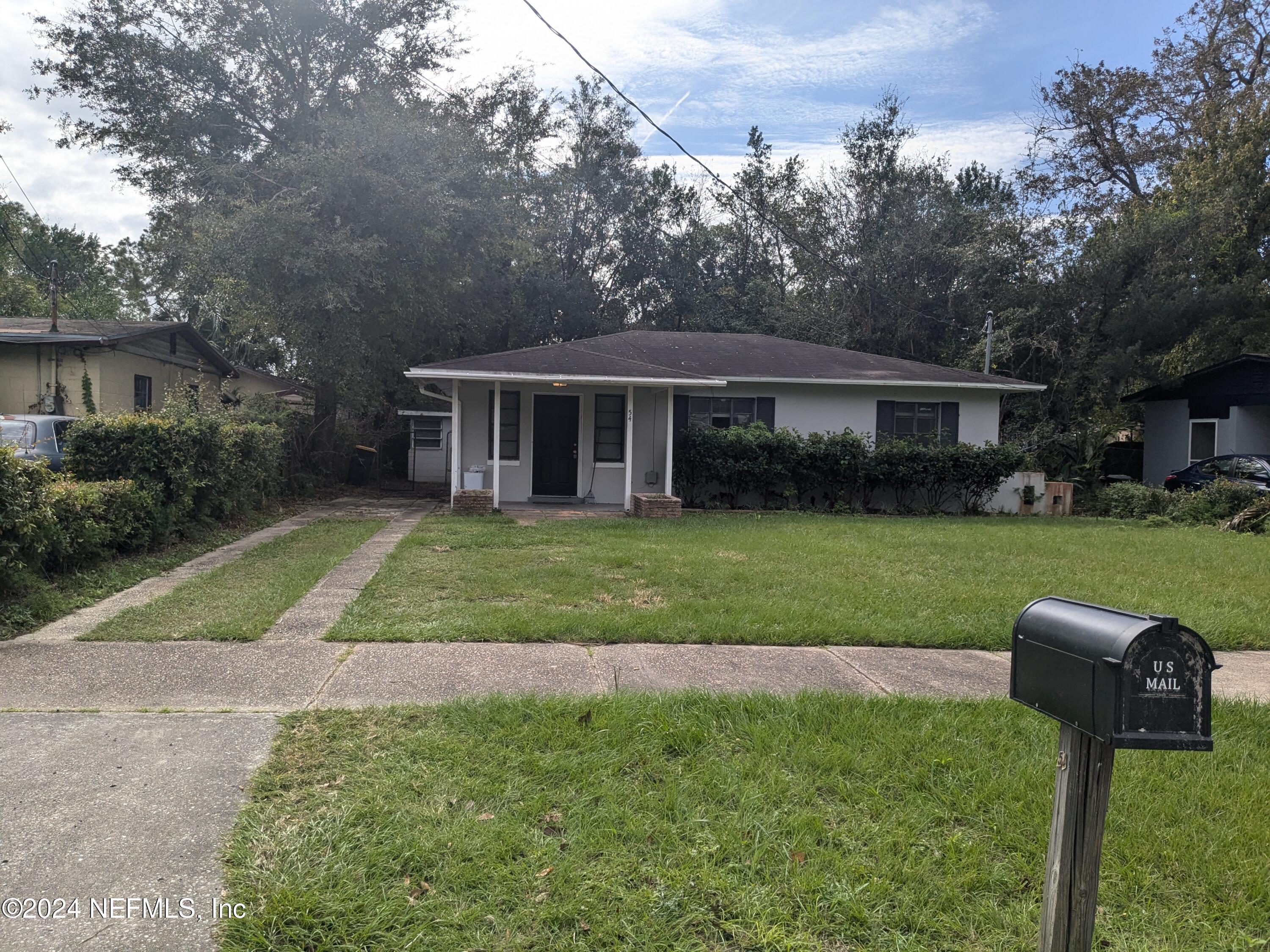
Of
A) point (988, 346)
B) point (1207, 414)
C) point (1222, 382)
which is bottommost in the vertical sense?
point (1207, 414)

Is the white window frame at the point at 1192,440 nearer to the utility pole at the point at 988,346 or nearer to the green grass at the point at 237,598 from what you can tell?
the utility pole at the point at 988,346

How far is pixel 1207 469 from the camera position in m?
18.5

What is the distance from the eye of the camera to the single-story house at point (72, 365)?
650 inches

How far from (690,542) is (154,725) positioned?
7.16 metres

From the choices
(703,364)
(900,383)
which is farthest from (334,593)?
(900,383)

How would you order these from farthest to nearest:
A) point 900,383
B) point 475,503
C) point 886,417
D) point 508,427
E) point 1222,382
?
point 1222,382
point 886,417
point 900,383
point 508,427
point 475,503

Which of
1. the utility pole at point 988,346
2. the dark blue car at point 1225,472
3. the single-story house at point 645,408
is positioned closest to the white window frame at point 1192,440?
the dark blue car at point 1225,472

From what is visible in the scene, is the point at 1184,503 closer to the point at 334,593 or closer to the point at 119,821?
the point at 334,593

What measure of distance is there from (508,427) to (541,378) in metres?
2.11

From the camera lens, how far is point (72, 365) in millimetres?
16922

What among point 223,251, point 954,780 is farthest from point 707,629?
point 223,251

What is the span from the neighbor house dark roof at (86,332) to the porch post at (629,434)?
11.0 metres

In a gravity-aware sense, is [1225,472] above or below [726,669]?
above

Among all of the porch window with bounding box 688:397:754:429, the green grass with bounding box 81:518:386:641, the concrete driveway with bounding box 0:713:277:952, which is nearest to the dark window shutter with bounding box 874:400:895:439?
the porch window with bounding box 688:397:754:429
